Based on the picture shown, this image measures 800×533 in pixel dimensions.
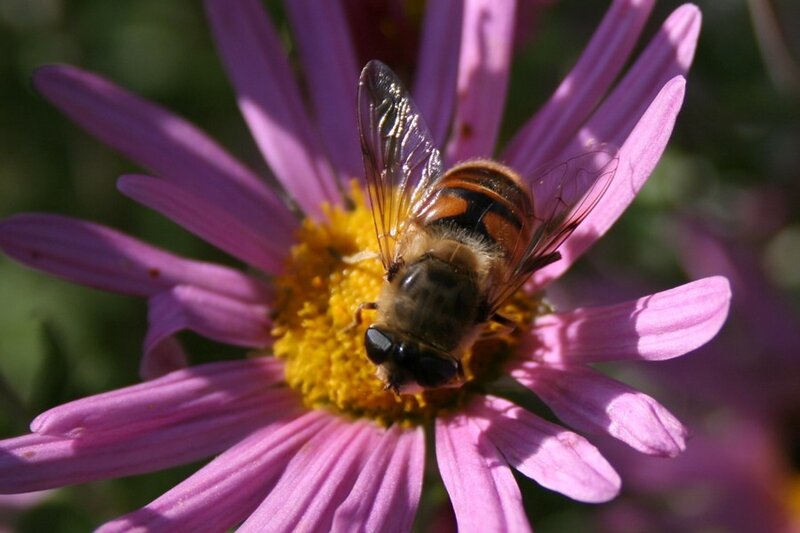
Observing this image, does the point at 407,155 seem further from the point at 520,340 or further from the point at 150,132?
the point at 150,132

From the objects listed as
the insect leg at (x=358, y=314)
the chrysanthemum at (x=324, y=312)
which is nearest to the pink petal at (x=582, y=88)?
the chrysanthemum at (x=324, y=312)

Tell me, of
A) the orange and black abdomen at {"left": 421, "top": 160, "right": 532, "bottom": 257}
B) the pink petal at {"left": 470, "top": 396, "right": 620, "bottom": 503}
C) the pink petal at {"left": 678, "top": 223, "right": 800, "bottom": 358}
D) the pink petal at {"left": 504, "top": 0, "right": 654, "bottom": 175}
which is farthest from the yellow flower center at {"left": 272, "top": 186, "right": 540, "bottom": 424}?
the pink petal at {"left": 678, "top": 223, "right": 800, "bottom": 358}

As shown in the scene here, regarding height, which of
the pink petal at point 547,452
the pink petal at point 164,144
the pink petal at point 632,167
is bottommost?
the pink petal at point 547,452

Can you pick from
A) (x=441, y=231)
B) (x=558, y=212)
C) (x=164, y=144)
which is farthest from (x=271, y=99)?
(x=558, y=212)

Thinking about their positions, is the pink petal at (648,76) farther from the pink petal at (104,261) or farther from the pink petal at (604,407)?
the pink petal at (104,261)

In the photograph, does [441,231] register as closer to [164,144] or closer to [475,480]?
[475,480]

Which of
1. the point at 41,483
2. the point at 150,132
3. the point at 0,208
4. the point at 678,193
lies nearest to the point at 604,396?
the point at 41,483
